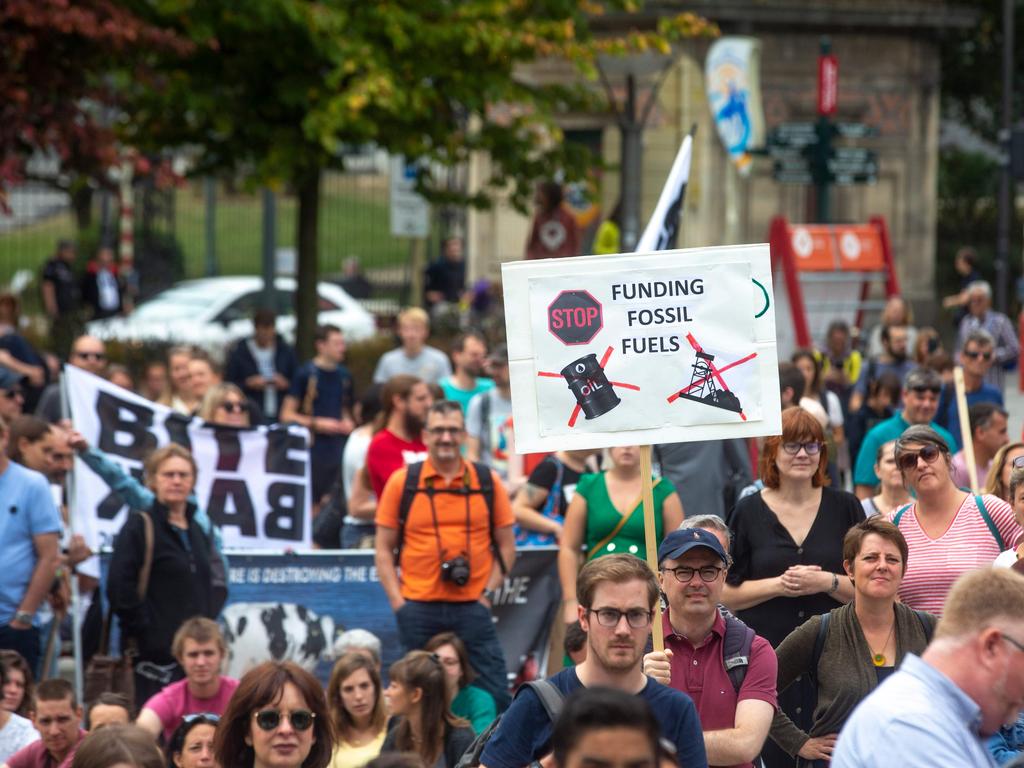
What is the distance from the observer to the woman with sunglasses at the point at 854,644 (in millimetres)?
6078

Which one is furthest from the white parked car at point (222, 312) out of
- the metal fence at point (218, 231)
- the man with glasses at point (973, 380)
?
the man with glasses at point (973, 380)

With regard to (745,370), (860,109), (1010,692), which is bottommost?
(1010,692)

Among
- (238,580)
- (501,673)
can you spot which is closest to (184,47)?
(238,580)

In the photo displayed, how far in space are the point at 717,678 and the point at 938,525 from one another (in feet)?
6.04

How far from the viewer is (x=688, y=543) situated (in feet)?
18.5

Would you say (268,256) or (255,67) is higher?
(255,67)

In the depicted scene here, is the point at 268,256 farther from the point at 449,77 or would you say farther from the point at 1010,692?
the point at 1010,692

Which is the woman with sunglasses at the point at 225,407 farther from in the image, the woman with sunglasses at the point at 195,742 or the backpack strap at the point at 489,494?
the woman with sunglasses at the point at 195,742

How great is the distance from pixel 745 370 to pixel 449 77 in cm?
1070

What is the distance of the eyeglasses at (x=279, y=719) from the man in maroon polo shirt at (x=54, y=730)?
1163mm

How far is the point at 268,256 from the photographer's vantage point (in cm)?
1969

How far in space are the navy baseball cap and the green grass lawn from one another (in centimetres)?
2628

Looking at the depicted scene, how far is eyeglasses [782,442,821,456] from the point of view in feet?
23.6

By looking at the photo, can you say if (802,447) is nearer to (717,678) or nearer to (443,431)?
(717,678)
